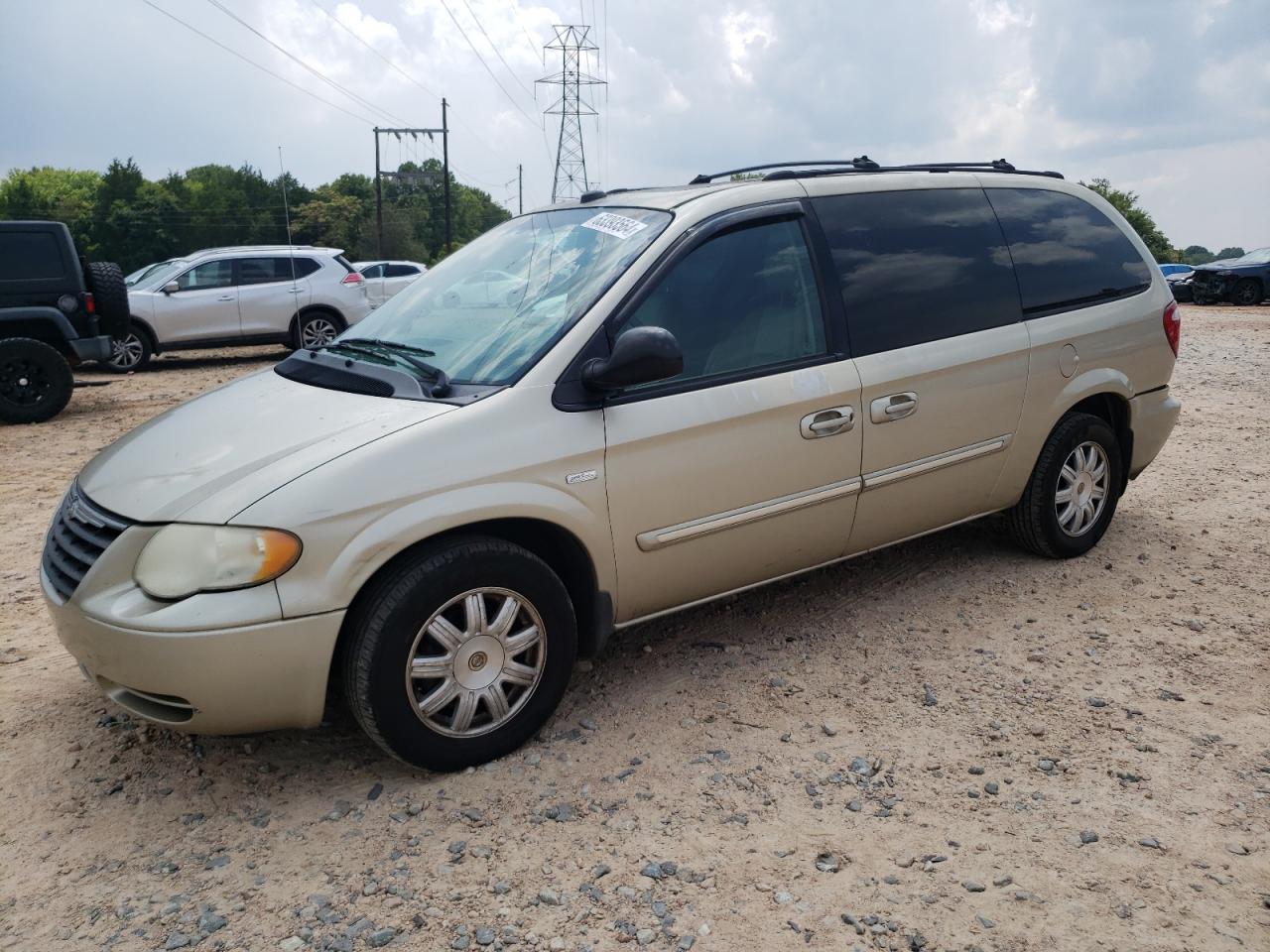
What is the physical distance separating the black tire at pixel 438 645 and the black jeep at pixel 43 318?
8656 mm

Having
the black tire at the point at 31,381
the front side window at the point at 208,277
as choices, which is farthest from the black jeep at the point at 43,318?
the front side window at the point at 208,277

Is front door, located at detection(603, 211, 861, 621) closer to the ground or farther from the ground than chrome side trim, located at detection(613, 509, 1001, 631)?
farther from the ground

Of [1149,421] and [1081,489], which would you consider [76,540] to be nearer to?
[1081,489]

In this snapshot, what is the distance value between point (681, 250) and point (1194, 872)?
2.48 meters

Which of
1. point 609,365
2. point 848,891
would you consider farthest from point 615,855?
point 609,365

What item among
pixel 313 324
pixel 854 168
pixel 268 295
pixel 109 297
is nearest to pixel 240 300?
pixel 268 295

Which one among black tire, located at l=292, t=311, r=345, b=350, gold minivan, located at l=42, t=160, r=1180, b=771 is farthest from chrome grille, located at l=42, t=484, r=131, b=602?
black tire, located at l=292, t=311, r=345, b=350

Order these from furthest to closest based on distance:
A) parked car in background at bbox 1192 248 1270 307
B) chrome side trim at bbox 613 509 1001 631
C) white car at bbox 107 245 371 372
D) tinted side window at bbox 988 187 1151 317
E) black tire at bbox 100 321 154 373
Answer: parked car in background at bbox 1192 248 1270 307 < white car at bbox 107 245 371 372 < black tire at bbox 100 321 154 373 < tinted side window at bbox 988 187 1151 317 < chrome side trim at bbox 613 509 1001 631

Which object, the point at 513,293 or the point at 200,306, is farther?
the point at 200,306

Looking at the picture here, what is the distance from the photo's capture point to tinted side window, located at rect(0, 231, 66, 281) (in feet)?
32.7

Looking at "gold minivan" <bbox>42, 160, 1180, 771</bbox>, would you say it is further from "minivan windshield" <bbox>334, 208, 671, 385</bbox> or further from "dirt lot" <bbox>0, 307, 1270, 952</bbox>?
"dirt lot" <bbox>0, 307, 1270, 952</bbox>

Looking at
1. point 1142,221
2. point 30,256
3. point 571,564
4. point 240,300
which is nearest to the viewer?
point 571,564

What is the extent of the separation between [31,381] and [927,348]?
9.29m

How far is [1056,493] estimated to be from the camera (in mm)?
4957
